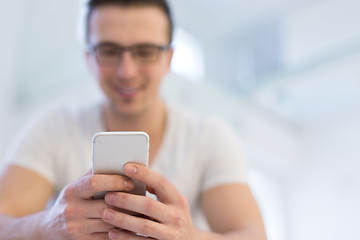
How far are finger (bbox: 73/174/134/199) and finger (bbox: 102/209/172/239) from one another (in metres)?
0.04

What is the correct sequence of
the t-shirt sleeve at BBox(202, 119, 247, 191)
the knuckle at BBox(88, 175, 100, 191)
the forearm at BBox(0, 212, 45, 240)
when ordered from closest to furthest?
the knuckle at BBox(88, 175, 100, 191), the forearm at BBox(0, 212, 45, 240), the t-shirt sleeve at BBox(202, 119, 247, 191)

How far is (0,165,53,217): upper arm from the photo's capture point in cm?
89

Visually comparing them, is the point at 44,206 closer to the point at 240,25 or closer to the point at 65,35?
the point at 65,35

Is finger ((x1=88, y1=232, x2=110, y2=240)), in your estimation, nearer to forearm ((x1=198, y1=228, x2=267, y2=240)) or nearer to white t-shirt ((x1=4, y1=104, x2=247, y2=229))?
forearm ((x1=198, y1=228, x2=267, y2=240))

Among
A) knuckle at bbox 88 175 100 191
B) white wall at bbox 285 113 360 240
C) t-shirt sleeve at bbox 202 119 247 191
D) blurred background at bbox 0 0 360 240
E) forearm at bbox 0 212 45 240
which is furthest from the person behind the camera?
white wall at bbox 285 113 360 240

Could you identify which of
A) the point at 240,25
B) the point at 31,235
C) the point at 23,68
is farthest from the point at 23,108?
the point at 240,25

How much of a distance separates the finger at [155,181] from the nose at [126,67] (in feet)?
1.58

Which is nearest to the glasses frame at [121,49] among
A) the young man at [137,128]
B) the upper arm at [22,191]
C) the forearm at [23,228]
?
the young man at [137,128]

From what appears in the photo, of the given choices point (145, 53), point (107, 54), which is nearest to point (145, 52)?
point (145, 53)

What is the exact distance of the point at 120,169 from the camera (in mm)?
607

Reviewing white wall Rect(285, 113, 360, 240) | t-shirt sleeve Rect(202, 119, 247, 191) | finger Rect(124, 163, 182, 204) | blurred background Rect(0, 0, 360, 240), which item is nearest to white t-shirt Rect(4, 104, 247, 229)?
t-shirt sleeve Rect(202, 119, 247, 191)

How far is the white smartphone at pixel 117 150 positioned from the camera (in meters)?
0.58

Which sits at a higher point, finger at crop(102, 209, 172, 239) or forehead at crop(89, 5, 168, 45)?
forehead at crop(89, 5, 168, 45)

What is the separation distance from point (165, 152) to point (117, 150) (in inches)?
18.9
